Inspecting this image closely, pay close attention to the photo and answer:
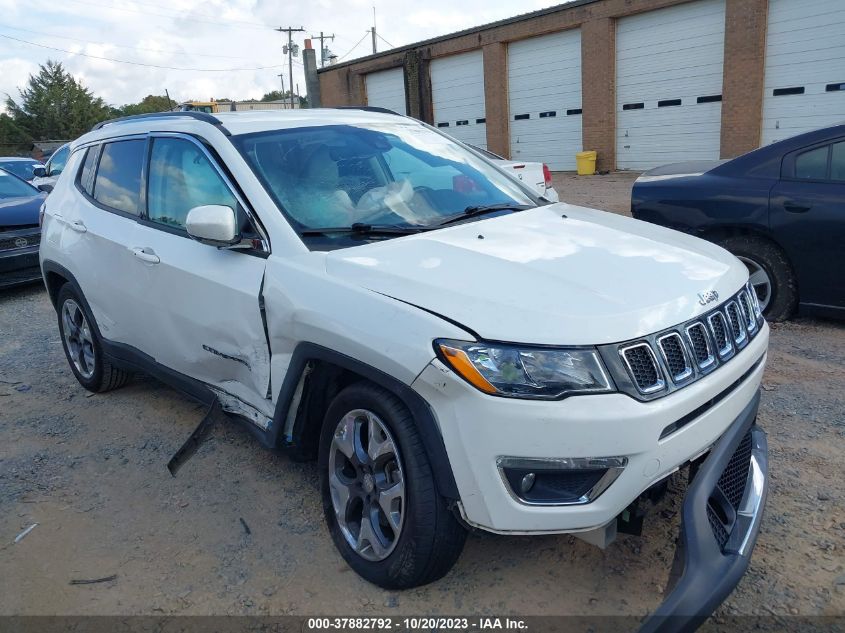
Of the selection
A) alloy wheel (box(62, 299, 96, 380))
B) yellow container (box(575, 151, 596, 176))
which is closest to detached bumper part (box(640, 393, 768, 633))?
alloy wheel (box(62, 299, 96, 380))

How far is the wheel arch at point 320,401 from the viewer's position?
237cm

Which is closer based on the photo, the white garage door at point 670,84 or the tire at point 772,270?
the tire at point 772,270

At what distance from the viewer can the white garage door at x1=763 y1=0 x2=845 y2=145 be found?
1575 cm

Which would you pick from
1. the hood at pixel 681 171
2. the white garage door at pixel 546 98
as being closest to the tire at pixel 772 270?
the hood at pixel 681 171

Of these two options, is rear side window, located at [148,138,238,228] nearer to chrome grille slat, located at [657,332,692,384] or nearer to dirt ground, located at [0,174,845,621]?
dirt ground, located at [0,174,845,621]

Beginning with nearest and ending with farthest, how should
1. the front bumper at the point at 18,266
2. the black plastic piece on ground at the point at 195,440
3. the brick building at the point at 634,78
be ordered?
1. the black plastic piece on ground at the point at 195,440
2. the front bumper at the point at 18,266
3. the brick building at the point at 634,78

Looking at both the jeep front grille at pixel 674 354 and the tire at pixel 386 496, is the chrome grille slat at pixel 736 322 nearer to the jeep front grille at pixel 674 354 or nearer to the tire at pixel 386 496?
the jeep front grille at pixel 674 354

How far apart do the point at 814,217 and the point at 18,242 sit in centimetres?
887

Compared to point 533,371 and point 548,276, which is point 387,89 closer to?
point 548,276

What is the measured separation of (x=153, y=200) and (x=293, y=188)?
1150 mm

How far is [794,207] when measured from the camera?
5281 millimetres

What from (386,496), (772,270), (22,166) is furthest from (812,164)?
Answer: (22,166)

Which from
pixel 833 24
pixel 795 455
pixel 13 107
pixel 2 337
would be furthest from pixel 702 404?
pixel 13 107

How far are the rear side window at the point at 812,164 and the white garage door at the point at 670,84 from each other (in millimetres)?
14116
